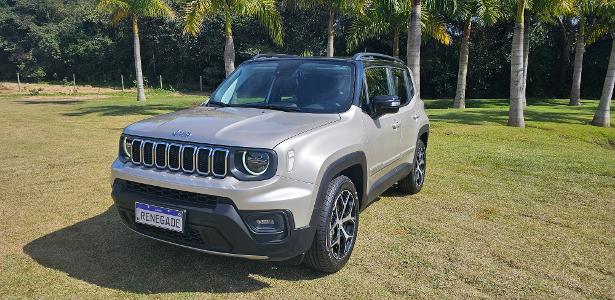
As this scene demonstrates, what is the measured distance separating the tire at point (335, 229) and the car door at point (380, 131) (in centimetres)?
52

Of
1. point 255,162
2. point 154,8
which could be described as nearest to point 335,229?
point 255,162

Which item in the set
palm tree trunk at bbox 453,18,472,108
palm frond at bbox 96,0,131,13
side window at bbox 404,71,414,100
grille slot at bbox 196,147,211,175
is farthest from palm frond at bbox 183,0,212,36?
grille slot at bbox 196,147,211,175

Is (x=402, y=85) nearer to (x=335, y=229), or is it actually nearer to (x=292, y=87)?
(x=292, y=87)

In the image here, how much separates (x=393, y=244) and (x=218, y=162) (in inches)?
85.3

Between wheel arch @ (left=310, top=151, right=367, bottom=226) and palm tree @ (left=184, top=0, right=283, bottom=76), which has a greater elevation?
palm tree @ (left=184, top=0, right=283, bottom=76)

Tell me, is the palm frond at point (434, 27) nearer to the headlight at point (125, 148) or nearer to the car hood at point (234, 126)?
the car hood at point (234, 126)

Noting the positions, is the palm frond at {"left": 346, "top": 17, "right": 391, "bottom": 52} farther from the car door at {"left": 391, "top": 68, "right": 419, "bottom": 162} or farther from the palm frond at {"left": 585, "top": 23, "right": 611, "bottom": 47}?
the car door at {"left": 391, "top": 68, "right": 419, "bottom": 162}

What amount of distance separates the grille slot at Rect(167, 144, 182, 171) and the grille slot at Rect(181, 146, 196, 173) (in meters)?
0.05

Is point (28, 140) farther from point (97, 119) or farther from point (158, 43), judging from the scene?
point (158, 43)

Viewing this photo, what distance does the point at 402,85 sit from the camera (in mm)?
5785

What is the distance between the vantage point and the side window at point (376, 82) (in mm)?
4680

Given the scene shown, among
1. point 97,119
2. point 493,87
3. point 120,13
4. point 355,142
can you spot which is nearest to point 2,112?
point 97,119

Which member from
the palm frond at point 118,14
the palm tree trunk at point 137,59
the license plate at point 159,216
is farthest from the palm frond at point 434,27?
the license plate at point 159,216

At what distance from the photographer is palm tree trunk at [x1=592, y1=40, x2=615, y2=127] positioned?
47.1 ft
